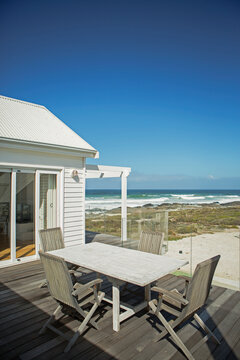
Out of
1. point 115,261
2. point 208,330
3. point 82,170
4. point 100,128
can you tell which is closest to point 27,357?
point 115,261

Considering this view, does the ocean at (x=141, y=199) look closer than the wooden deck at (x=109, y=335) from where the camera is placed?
No

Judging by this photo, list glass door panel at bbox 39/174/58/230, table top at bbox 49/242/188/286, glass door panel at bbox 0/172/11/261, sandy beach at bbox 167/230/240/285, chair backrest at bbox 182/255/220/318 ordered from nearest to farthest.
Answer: chair backrest at bbox 182/255/220/318, table top at bbox 49/242/188/286, glass door panel at bbox 0/172/11/261, sandy beach at bbox 167/230/240/285, glass door panel at bbox 39/174/58/230

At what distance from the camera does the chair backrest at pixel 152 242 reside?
4.07m

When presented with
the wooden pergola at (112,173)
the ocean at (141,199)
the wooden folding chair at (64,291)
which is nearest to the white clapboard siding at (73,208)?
the wooden pergola at (112,173)

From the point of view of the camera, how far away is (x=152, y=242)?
4.18 meters

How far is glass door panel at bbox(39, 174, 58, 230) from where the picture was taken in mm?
6016

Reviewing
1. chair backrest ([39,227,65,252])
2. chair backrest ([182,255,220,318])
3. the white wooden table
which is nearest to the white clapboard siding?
chair backrest ([39,227,65,252])

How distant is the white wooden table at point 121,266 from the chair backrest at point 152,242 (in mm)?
549

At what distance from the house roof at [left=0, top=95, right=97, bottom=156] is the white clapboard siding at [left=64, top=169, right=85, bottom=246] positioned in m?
0.76

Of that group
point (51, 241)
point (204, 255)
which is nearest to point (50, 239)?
point (51, 241)

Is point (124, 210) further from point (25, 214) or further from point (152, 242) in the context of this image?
point (152, 242)

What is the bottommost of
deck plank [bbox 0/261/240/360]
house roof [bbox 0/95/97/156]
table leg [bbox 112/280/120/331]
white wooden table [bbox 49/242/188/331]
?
deck plank [bbox 0/261/240/360]

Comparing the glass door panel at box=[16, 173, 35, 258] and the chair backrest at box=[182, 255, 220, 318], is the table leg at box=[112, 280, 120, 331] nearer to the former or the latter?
the chair backrest at box=[182, 255, 220, 318]

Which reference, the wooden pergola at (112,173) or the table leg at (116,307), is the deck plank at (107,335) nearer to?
the table leg at (116,307)
